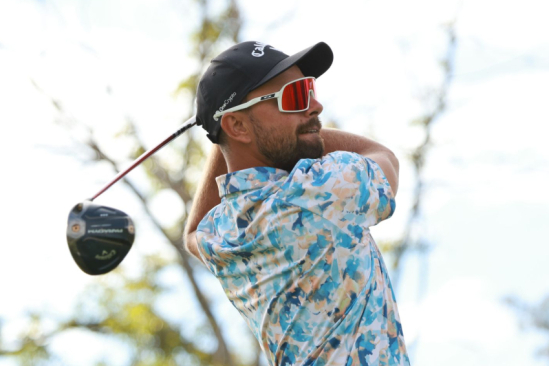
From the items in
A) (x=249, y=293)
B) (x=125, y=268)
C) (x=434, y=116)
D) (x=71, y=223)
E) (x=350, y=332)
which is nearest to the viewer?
(x=350, y=332)

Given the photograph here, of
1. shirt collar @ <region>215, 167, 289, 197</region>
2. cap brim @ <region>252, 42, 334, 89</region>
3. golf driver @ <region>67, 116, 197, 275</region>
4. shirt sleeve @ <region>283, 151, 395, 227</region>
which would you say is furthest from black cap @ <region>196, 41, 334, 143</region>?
golf driver @ <region>67, 116, 197, 275</region>

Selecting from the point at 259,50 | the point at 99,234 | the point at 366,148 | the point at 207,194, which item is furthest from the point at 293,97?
the point at 99,234

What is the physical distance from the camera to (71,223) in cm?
343

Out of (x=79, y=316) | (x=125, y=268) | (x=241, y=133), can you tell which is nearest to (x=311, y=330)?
(x=241, y=133)

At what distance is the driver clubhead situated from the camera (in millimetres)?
3428

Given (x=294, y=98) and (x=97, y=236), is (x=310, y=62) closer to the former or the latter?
(x=294, y=98)

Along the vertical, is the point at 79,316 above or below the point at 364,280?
below

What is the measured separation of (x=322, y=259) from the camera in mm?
2482

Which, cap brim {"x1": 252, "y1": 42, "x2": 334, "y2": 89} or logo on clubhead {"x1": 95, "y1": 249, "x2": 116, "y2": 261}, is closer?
cap brim {"x1": 252, "y1": 42, "x2": 334, "y2": 89}

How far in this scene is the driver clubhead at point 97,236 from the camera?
3.43 m

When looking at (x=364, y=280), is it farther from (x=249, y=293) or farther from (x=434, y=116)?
(x=434, y=116)

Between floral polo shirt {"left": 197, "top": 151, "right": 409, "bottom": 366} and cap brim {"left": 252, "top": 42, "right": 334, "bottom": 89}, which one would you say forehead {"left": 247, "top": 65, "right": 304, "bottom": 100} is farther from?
floral polo shirt {"left": 197, "top": 151, "right": 409, "bottom": 366}

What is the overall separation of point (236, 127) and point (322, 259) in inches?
25.1

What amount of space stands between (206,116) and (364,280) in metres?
0.90
